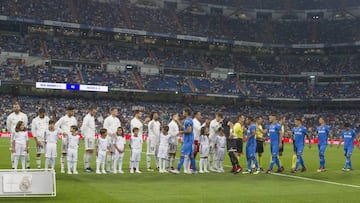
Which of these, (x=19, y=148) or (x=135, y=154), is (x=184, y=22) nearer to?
(x=135, y=154)

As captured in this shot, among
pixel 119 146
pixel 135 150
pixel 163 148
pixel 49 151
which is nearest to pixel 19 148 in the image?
pixel 49 151

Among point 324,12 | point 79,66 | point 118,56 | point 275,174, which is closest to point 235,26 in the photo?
point 324,12

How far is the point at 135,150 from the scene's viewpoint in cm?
1939

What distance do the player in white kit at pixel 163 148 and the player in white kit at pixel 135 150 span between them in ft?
2.90

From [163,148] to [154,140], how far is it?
1302 mm

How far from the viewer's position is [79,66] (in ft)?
219

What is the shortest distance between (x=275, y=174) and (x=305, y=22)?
68377mm

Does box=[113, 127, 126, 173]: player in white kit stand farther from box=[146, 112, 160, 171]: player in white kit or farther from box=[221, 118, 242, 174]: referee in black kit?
box=[221, 118, 242, 174]: referee in black kit

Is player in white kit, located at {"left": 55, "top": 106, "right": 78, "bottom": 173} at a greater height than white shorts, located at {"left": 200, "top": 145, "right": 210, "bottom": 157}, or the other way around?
player in white kit, located at {"left": 55, "top": 106, "right": 78, "bottom": 173}

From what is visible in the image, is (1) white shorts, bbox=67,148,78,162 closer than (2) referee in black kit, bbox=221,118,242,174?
Yes

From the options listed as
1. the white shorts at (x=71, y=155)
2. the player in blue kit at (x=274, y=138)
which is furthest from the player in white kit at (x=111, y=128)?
the player in blue kit at (x=274, y=138)

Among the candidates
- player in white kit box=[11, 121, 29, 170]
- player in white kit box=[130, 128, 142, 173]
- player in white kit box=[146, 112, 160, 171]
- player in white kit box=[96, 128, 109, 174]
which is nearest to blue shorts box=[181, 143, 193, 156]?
player in white kit box=[130, 128, 142, 173]

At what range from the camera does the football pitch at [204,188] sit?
13.5 meters

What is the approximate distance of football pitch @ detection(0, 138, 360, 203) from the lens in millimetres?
13453
